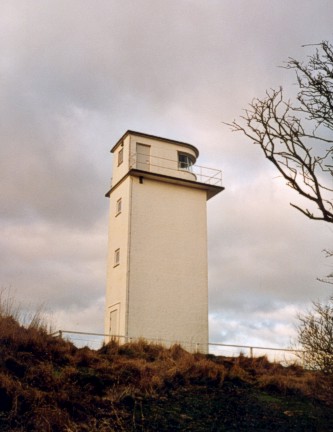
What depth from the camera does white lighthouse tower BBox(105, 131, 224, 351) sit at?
957 inches

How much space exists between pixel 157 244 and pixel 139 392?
1234cm

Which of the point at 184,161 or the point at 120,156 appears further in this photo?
the point at 184,161

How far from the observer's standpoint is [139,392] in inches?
538

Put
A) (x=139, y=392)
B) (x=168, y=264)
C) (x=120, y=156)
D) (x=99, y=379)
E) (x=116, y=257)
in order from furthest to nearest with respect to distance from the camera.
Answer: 1. (x=120, y=156)
2. (x=116, y=257)
3. (x=168, y=264)
4. (x=99, y=379)
5. (x=139, y=392)

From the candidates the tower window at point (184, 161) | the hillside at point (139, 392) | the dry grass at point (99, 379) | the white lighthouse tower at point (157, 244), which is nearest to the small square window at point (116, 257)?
the white lighthouse tower at point (157, 244)

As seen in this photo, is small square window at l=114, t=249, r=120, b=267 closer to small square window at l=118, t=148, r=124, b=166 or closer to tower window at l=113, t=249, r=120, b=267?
tower window at l=113, t=249, r=120, b=267

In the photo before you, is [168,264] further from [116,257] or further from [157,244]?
[116,257]

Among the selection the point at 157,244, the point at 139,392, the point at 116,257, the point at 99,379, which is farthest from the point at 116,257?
the point at 139,392

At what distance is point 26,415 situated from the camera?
37.4 ft

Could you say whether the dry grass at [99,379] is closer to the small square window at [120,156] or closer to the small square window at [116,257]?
the small square window at [116,257]

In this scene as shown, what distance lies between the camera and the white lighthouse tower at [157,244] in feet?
79.8

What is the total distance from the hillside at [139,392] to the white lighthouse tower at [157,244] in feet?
19.3

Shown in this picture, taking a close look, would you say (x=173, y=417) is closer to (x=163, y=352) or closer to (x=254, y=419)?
(x=254, y=419)

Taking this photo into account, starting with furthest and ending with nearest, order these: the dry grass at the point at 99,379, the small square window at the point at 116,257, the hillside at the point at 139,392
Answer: the small square window at the point at 116,257 → the hillside at the point at 139,392 → the dry grass at the point at 99,379
